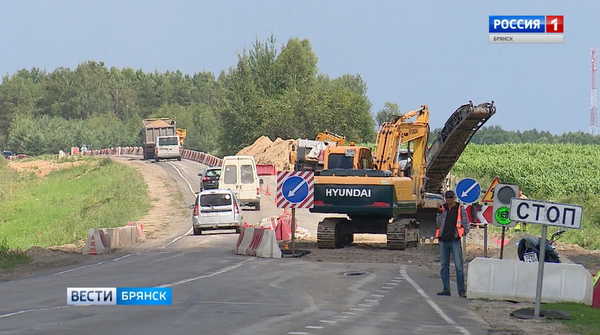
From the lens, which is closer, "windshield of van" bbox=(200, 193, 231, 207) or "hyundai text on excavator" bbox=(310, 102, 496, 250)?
"hyundai text on excavator" bbox=(310, 102, 496, 250)

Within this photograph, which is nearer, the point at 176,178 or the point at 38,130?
the point at 176,178

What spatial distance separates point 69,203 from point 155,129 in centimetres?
2205

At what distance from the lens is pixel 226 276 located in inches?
902

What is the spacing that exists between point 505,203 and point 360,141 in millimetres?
87990

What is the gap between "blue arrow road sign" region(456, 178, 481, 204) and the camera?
25703mm

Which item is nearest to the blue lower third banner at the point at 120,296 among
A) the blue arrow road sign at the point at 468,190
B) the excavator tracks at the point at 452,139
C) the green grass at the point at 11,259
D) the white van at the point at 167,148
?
the blue arrow road sign at the point at 468,190

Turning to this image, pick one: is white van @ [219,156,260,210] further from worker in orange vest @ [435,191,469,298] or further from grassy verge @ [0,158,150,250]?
worker in orange vest @ [435,191,469,298]

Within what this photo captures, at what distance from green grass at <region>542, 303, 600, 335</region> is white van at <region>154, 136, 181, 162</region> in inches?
2938

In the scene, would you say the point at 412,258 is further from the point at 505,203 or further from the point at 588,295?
the point at 588,295

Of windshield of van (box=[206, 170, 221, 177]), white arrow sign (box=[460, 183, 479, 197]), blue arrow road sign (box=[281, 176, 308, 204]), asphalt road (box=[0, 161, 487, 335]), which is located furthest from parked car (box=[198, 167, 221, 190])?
white arrow sign (box=[460, 183, 479, 197])

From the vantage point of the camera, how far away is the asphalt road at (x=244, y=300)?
1385 centimetres

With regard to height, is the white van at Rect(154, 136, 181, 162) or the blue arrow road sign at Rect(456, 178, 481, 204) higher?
the white van at Rect(154, 136, 181, 162)

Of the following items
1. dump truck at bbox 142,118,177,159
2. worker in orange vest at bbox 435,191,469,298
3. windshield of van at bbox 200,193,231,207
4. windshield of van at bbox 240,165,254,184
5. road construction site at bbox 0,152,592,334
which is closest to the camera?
road construction site at bbox 0,152,592,334

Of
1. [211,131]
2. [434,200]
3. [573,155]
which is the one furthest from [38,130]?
[434,200]
